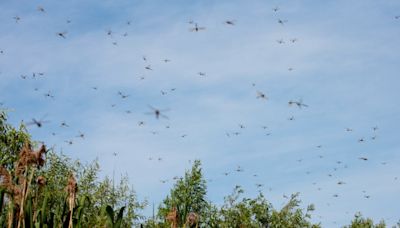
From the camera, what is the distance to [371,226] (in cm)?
Answer: 7888

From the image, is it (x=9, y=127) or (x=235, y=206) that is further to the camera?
(x=235, y=206)

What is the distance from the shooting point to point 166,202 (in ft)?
208

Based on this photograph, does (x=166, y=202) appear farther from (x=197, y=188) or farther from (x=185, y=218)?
(x=185, y=218)

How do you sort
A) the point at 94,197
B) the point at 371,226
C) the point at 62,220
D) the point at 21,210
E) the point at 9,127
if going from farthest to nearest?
the point at 371,226 → the point at 94,197 → the point at 9,127 → the point at 62,220 → the point at 21,210

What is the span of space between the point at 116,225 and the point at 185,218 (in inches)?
35.3

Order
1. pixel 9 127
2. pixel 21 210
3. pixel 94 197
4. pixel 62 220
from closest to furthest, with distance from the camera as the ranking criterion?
pixel 21 210, pixel 62 220, pixel 9 127, pixel 94 197

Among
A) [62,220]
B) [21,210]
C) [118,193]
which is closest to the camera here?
[21,210]

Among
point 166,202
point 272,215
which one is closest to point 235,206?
point 272,215

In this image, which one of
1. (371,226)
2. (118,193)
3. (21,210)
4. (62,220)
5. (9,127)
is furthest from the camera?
(371,226)

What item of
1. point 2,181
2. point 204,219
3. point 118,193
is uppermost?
point 118,193

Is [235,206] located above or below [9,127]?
below

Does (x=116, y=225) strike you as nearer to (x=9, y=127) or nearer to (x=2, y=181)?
(x=2, y=181)

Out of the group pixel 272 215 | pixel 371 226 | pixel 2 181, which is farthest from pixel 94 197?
pixel 2 181

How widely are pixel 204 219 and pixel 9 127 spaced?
21.4m
